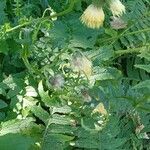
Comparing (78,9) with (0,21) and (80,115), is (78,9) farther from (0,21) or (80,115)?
(80,115)

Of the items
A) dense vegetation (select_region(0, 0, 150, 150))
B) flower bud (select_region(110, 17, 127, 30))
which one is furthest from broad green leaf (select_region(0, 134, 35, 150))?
flower bud (select_region(110, 17, 127, 30))

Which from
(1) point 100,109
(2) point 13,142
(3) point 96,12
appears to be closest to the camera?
(2) point 13,142

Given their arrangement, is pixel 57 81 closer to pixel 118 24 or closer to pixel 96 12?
pixel 96 12

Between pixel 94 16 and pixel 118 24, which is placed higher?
pixel 94 16

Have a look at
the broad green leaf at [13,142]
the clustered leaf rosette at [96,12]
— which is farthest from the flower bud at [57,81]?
the broad green leaf at [13,142]

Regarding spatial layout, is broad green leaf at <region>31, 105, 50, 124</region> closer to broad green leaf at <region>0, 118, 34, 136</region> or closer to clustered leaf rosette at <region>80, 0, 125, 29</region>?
broad green leaf at <region>0, 118, 34, 136</region>

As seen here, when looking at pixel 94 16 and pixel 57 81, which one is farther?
pixel 57 81

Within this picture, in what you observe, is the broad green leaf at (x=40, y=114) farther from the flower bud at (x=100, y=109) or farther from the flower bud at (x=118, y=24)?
the flower bud at (x=118, y=24)

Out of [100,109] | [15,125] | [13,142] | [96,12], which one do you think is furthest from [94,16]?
[13,142]
